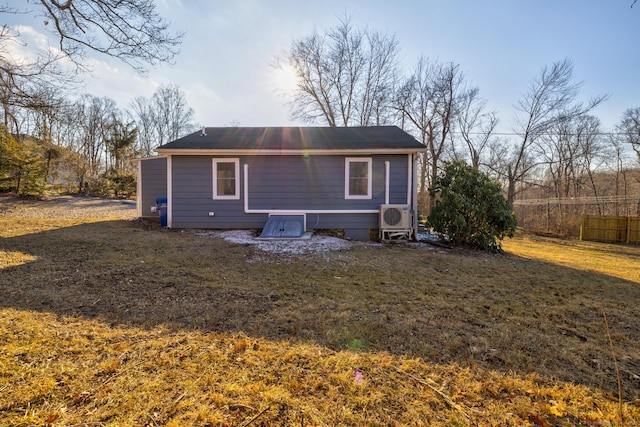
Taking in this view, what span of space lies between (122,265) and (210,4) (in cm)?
719

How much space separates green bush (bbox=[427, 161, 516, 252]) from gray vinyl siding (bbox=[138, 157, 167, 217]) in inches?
391

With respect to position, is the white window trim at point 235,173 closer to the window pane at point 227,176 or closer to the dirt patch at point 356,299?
the window pane at point 227,176

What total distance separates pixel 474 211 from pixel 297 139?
5536 mm

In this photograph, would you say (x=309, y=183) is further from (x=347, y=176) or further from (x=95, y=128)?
(x=95, y=128)

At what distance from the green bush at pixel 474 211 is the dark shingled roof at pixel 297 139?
1.49 metres

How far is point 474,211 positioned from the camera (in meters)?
6.93

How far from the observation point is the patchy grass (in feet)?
4.91

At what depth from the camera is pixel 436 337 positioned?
241 centimetres

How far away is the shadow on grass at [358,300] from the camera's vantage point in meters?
2.25

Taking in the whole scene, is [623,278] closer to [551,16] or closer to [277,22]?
[551,16]

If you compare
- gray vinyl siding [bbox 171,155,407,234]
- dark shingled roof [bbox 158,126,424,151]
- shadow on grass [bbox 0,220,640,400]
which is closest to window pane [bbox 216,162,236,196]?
gray vinyl siding [bbox 171,155,407,234]

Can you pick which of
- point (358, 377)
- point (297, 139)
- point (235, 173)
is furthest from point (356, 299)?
point (297, 139)

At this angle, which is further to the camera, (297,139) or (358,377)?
(297,139)

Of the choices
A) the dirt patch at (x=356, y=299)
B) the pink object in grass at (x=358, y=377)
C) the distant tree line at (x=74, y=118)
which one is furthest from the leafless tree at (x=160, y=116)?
the pink object in grass at (x=358, y=377)
